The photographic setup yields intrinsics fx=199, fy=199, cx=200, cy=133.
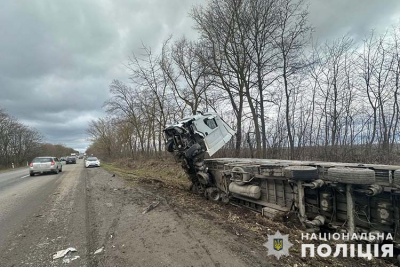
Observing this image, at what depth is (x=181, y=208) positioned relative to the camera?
5.85m

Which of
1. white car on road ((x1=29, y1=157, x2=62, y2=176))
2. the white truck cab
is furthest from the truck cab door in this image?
white car on road ((x1=29, y1=157, x2=62, y2=176))

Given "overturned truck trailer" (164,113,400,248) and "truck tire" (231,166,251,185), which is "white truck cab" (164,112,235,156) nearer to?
"overturned truck trailer" (164,113,400,248)

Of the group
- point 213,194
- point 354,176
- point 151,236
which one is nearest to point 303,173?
point 354,176

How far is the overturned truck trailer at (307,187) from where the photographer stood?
10.9 feet

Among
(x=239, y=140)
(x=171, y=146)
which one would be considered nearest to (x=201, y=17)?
(x=239, y=140)

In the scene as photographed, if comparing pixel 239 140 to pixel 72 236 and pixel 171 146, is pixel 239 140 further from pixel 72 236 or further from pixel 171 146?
pixel 72 236

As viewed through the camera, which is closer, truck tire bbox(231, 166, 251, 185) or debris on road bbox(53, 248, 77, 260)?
debris on road bbox(53, 248, 77, 260)

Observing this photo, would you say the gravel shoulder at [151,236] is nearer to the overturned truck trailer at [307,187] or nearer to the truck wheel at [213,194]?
the overturned truck trailer at [307,187]

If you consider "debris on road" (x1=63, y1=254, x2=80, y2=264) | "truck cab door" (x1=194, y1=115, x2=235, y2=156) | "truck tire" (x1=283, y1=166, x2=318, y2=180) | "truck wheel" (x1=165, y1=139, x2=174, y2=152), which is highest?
"truck cab door" (x1=194, y1=115, x2=235, y2=156)

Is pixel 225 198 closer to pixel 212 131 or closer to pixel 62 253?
pixel 212 131

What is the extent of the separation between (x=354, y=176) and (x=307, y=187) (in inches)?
40.7

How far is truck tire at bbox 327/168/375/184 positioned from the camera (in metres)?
3.27

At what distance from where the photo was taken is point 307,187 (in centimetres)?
423

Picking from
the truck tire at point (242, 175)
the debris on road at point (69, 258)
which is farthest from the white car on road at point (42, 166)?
the truck tire at point (242, 175)
